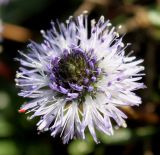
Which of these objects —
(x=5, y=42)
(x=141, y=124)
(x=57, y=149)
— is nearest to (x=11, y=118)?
(x=57, y=149)

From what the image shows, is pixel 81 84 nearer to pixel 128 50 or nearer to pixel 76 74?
pixel 76 74

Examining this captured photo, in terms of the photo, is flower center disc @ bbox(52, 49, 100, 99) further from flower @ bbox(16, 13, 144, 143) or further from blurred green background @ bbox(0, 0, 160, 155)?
blurred green background @ bbox(0, 0, 160, 155)

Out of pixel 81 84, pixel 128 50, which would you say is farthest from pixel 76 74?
pixel 128 50

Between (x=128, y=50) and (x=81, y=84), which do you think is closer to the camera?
(x=81, y=84)

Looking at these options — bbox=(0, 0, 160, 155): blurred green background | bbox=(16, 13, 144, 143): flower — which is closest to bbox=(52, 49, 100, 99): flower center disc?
bbox=(16, 13, 144, 143): flower

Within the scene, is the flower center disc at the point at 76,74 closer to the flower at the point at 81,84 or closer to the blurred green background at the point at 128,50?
the flower at the point at 81,84

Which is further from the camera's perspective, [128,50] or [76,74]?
[128,50]

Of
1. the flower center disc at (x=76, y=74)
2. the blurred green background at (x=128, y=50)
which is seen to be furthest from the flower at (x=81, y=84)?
the blurred green background at (x=128, y=50)
